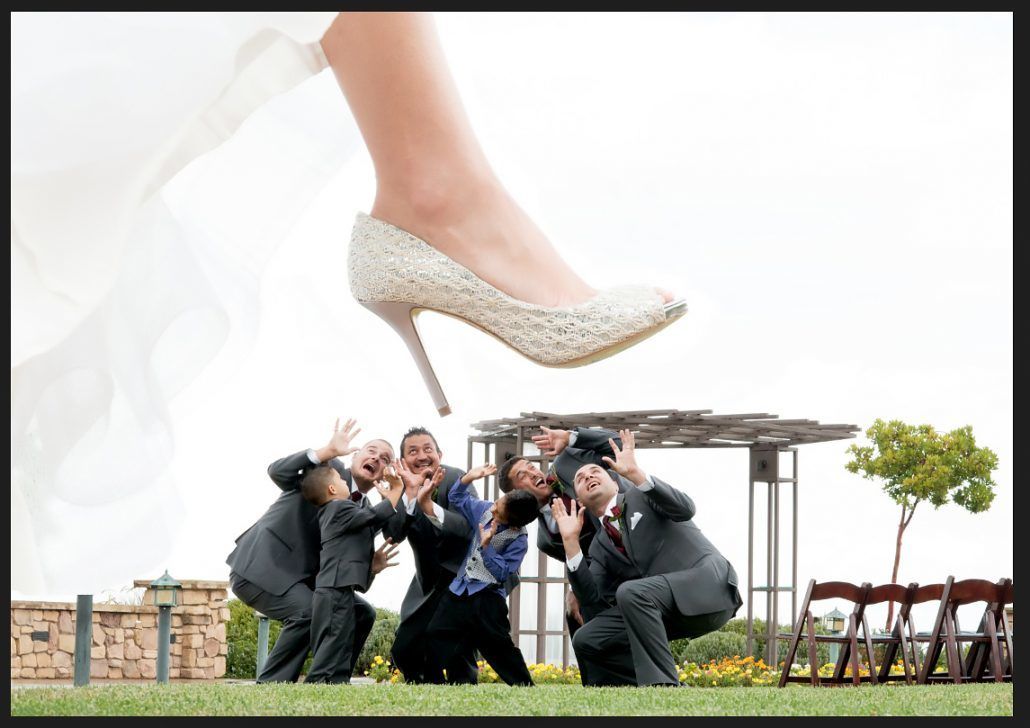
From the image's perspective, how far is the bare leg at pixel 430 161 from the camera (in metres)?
2.19

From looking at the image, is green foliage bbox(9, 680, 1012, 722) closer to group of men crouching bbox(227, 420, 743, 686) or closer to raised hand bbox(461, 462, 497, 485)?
group of men crouching bbox(227, 420, 743, 686)

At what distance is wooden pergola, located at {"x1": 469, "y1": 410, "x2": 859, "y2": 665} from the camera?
37.5ft

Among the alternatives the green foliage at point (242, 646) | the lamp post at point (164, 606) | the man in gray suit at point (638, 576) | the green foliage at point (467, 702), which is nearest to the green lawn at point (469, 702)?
the green foliage at point (467, 702)

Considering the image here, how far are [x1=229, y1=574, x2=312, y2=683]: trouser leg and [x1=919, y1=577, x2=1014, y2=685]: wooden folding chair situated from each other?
15.6 feet

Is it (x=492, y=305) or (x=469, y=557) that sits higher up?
(x=492, y=305)

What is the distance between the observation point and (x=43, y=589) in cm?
288

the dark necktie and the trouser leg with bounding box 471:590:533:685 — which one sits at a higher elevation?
the dark necktie

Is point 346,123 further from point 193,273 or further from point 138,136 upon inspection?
point 138,136

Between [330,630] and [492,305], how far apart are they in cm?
400

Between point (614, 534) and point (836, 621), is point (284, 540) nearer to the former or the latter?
point (614, 534)

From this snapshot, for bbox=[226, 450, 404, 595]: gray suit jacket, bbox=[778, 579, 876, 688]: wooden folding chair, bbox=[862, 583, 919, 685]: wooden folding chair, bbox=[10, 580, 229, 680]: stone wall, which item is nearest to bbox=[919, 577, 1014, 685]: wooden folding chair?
bbox=[862, 583, 919, 685]: wooden folding chair

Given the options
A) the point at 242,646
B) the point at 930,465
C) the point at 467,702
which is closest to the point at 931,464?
the point at 930,465

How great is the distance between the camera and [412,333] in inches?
112

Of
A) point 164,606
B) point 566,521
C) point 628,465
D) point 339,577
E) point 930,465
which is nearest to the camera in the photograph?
point 628,465
